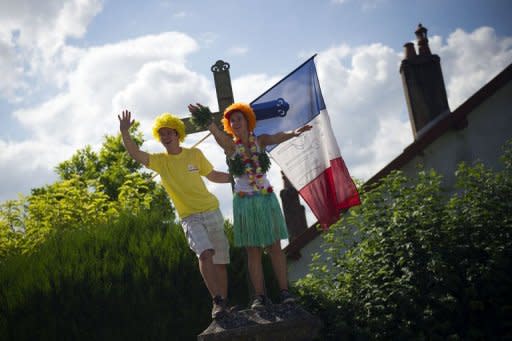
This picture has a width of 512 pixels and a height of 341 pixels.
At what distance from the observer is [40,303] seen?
4777 mm

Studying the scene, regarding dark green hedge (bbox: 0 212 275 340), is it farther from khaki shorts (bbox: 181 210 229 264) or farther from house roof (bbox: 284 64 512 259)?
house roof (bbox: 284 64 512 259)

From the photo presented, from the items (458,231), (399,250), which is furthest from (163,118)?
(458,231)

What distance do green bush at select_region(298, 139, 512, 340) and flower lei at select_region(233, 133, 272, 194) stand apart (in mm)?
1523

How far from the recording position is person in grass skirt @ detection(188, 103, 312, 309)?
14.5ft

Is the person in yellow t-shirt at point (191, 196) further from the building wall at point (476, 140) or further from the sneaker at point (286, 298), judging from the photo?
the building wall at point (476, 140)

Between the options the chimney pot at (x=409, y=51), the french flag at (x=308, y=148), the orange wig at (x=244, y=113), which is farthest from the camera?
the chimney pot at (x=409, y=51)

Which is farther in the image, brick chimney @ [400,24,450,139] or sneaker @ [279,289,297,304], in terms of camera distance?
brick chimney @ [400,24,450,139]

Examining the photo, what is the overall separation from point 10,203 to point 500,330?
7616 millimetres

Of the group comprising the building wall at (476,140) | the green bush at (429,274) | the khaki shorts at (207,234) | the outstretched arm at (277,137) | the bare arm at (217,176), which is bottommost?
the green bush at (429,274)

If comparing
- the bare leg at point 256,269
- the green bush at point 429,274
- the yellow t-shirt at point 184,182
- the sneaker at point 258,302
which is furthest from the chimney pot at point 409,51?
the sneaker at point 258,302

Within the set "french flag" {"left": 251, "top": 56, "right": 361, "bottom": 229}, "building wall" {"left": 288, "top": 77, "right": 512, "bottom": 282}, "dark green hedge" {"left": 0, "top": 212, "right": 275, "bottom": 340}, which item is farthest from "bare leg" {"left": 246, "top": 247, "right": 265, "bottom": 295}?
"building wall" {"left": 288, "top": 77, "right": 512, "bottom": 282}

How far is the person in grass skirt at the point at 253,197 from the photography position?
442 cm

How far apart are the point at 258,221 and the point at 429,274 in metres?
1.88

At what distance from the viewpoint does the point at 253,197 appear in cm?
453
